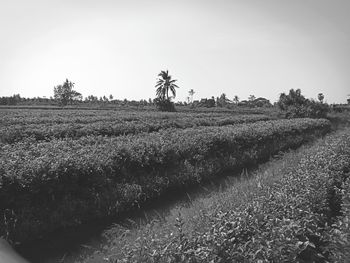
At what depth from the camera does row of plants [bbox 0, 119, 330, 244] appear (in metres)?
7.21

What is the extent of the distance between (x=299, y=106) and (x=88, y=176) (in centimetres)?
4538

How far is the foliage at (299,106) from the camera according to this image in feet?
156

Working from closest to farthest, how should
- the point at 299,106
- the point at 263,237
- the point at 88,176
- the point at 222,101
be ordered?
the point at 263,237 < the point at 88,176 < the point at 299,106 < the point at 222,101

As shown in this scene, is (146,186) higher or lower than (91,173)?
lower

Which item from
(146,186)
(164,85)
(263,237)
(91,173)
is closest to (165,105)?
(164,85)

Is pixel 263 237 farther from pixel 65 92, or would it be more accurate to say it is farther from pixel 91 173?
pixel 65 92

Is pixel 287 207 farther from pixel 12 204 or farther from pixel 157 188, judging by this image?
pixel 157 188

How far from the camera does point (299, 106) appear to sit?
1923 inches

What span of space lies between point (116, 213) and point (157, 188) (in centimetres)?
211

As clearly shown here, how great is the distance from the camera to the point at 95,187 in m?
9.05

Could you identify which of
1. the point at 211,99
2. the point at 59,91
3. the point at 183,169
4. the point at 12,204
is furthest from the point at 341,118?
the point at 59,91

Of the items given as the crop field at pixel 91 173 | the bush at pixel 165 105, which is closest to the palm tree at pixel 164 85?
the bush at pixel 165 105

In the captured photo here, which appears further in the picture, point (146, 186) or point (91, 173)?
point (146, 186)

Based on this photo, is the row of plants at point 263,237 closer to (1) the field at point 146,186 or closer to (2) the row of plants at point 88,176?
(1) the field at point 146,186
